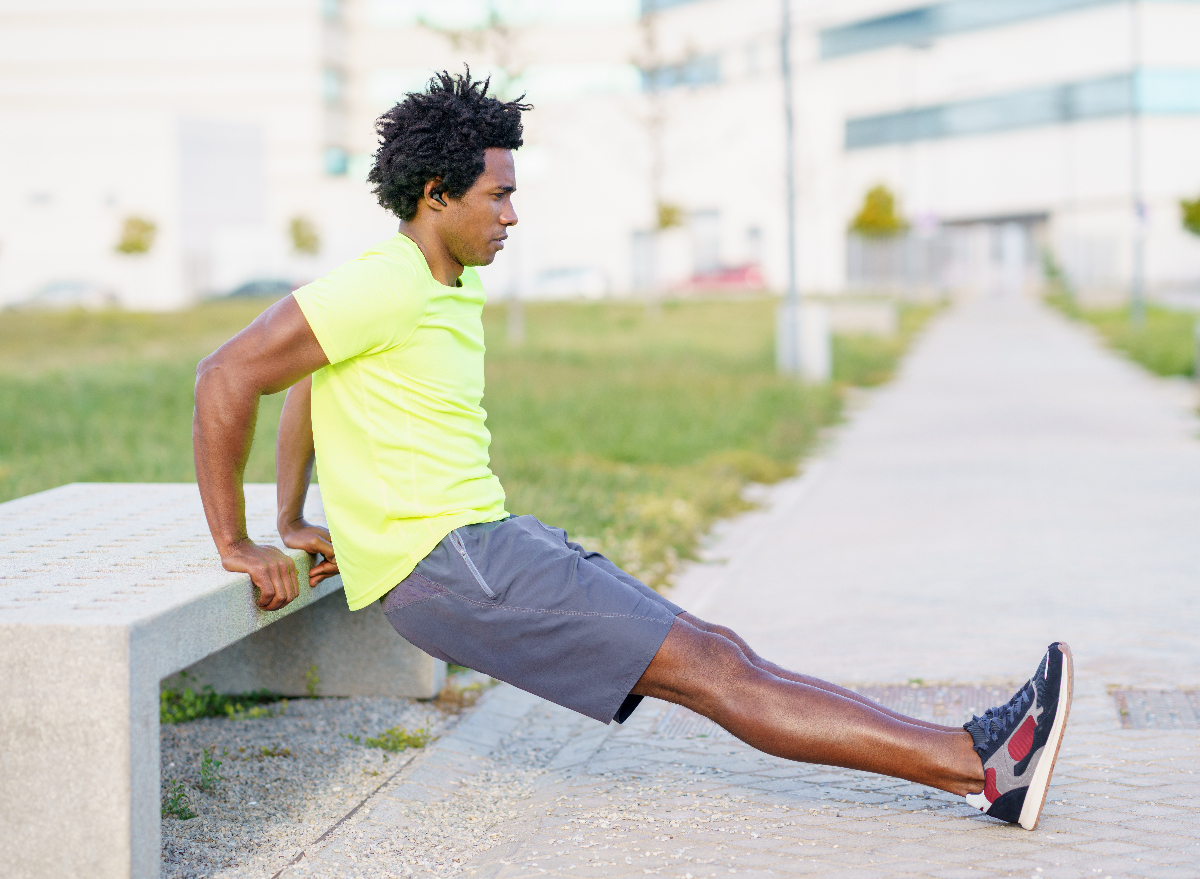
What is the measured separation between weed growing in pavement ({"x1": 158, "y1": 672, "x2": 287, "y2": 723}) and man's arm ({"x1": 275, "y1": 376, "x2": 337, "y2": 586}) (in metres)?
0.91

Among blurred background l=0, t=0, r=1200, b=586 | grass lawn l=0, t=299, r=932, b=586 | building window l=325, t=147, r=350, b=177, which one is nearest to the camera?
grass lawn l=0, t=299, r=932, b=586

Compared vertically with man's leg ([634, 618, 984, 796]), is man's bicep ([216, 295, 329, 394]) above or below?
above

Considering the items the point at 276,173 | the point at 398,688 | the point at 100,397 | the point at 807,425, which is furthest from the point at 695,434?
the point at 276,173

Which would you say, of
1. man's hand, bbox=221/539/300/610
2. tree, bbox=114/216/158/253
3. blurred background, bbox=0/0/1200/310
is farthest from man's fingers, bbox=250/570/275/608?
tree, bbox=114/216/158/253

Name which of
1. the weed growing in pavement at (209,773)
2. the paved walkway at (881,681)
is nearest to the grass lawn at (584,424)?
the paved walkway at (881,681)

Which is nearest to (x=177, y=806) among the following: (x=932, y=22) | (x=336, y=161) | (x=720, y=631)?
(x=720, y=631)

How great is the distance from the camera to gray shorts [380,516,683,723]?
10.9 feet

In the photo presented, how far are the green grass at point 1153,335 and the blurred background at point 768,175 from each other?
27.8ft

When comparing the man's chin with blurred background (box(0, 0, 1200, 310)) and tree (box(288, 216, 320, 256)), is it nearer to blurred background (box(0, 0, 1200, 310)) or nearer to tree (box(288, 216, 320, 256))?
blurred background (box(0, 0, 1200, 310))

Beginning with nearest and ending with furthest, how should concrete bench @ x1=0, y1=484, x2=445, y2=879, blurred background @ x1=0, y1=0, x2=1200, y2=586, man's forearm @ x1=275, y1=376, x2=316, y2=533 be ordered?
concrete bench @ x1=0, y1=484, x2=445, y2=879, man's forearm @ x1=275, y1=376, x2=316, y2=533, blurred background @ x1=0, y1=0, x2=1200, y2=586

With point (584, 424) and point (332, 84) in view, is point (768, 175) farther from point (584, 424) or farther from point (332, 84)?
point (584, 424)

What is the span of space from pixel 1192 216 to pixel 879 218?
13.6 meters

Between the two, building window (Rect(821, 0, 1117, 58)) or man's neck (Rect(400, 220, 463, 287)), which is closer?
man's neck (Rect(400, 220, 463, 287))

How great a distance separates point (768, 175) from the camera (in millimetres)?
59719
